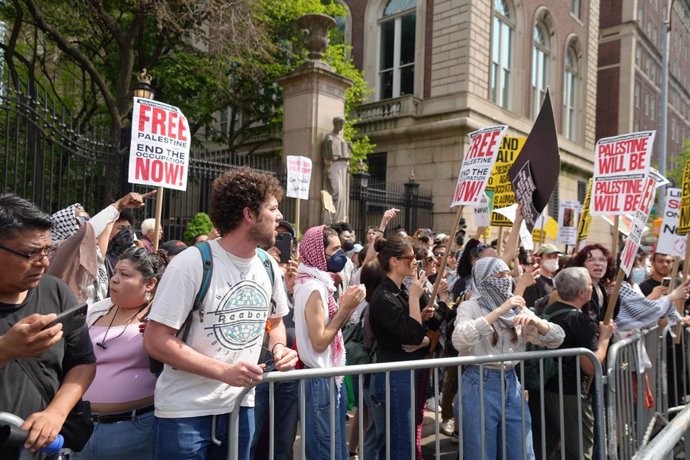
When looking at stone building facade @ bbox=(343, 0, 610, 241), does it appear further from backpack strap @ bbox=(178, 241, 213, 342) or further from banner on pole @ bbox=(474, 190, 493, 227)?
backpack strap @ bbox=(178, 241, 213, 342)

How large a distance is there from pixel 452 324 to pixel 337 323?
1649mm

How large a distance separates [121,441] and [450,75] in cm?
1955

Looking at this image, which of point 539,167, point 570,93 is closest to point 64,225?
point 539,167

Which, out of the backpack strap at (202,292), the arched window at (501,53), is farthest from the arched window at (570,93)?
the backpack strap at (202,292)

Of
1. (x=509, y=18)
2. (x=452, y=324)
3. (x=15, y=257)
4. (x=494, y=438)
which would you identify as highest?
(x=509, y=18)

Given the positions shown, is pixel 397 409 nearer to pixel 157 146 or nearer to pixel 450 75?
pixel 157 146

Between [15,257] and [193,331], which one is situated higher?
[15,257]

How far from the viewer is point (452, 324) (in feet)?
15.2

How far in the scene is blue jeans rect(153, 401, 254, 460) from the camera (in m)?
2.38

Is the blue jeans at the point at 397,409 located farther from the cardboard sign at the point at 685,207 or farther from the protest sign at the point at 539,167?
the cardboard sign at the point at 685,207

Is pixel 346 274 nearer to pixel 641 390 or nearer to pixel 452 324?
pixel 452 324

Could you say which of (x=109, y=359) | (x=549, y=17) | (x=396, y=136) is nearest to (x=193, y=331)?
(x=109, y=359)

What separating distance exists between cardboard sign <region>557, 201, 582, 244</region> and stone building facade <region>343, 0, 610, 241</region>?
21.6 ft

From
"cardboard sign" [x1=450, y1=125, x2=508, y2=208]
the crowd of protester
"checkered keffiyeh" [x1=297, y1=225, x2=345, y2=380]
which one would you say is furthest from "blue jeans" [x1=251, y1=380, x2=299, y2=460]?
"cardboard sign" [x1=450, y1=125, x2=508, y2=208]
